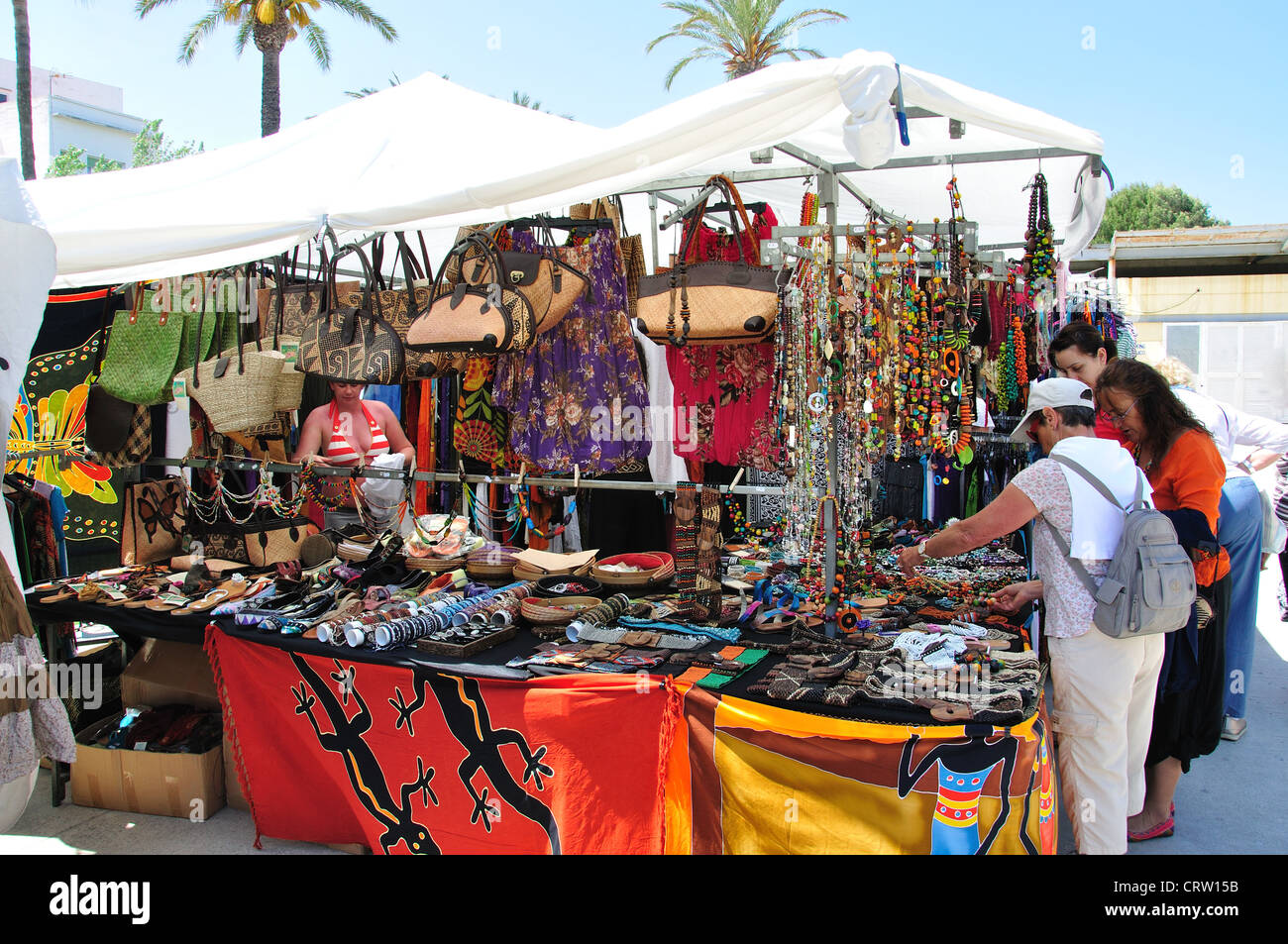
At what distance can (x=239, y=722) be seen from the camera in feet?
11.1

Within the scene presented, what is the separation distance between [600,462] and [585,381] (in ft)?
1.12

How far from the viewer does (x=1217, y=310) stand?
51.7 feet

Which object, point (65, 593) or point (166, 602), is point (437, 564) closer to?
point (166, 602)

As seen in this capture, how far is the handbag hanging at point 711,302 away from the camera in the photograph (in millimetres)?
2814

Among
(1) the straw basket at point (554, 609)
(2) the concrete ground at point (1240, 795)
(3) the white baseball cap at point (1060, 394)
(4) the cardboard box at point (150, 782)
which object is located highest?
(3) the white baseball cap at point (1060, 394)

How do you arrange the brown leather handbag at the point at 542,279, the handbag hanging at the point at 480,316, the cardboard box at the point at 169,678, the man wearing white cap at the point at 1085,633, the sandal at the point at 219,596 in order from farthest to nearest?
1. the cardboard box at the point at 169,678
2. the sandal at the point at 219,596
3. the brown leather handbag at the point at 542,279
4. the handbag hanging at the point at 480,316
5. the man wearing white cap at the point at 1085,633

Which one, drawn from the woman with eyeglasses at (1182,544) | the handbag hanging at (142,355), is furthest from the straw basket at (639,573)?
the handbag hanging at (142,355)

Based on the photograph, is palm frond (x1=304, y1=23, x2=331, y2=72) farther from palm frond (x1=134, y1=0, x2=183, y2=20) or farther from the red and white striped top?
the red and white striped top

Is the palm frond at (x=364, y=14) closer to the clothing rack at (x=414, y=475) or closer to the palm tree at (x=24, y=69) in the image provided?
the palm tree at (x=24, y=69)

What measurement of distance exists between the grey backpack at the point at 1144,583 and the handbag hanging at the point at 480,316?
2080 millimetres

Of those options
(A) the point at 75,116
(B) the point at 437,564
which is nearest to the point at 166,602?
(B) the point at 437,564

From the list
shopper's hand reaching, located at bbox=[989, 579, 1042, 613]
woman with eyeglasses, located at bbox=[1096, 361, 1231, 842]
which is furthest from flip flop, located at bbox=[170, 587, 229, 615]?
woman with eyeglasses, located at bbox=[1096, 361, 1231, 842]

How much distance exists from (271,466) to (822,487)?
2.90 meters
